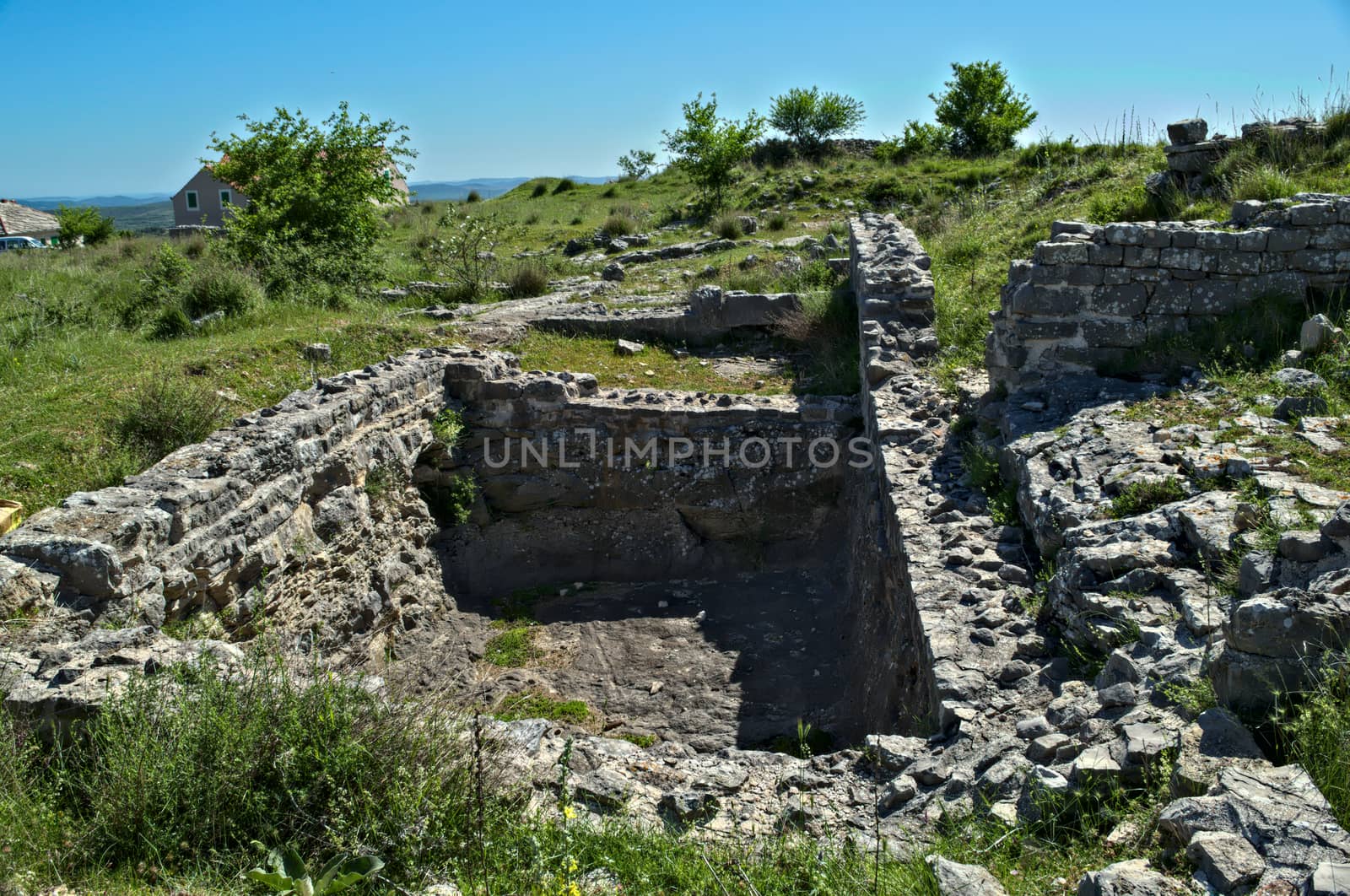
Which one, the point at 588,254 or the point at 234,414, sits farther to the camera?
the point at 588,254

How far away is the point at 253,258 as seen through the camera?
41.8ft

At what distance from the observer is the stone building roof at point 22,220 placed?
104 ft

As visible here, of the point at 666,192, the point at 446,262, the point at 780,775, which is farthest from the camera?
the point at 666,192

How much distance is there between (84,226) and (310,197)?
17170 millimetres

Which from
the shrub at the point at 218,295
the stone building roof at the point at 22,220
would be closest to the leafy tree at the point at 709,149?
the shrub at the point at 218,295

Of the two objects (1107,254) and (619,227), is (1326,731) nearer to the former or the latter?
(1107,254)

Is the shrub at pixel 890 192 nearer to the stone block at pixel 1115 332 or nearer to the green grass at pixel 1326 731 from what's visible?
the stone block at pixel 1115 332

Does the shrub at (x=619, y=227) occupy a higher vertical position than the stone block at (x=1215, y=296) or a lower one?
higher

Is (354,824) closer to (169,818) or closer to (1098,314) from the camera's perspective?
(169,818)

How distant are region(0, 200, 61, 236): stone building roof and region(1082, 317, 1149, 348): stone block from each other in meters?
34.5

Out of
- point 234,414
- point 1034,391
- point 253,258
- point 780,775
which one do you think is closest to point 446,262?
point 253,258

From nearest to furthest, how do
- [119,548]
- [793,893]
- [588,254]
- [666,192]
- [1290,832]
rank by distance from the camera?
1. [1290,832]
2. [793,893]
3. [119,548]
4. [588,254]
5. [666,192]

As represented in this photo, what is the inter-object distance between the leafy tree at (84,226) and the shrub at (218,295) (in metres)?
17.8

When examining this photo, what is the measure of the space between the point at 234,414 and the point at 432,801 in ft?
19.5
